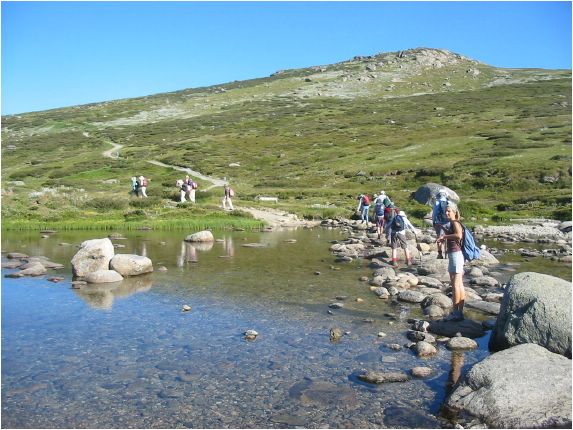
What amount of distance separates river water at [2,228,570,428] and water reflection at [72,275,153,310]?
72 millimetres

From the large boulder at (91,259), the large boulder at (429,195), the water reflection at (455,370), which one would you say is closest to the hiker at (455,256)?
the water reflection at (455,370)

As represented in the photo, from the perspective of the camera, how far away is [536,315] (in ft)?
39.3

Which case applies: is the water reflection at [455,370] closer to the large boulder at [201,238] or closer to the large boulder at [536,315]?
the large boulder at [536,315]

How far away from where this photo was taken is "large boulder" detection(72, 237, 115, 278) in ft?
71.1

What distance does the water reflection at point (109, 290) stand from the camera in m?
17.7

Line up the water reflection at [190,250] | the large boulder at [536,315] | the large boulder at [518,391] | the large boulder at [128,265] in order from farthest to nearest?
the water reflection at [190,250] < the large boulder at [128,265] < the large boulder at [536,315] < the large boulder at [518,391]

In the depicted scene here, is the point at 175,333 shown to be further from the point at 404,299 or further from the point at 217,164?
the point at 217,164

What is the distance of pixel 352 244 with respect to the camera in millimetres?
32156

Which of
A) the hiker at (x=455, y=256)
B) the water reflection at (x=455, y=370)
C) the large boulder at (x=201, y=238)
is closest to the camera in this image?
the water reflection at (x=455, y=370)

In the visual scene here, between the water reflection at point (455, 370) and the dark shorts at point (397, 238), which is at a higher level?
the dark shorts at point (397, 238)

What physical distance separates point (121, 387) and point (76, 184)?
69478 millimetres

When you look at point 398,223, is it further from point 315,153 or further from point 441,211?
point 315,153

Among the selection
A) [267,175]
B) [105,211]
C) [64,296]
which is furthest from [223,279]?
[267,175]

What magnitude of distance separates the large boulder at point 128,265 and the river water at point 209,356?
821 millimetres
